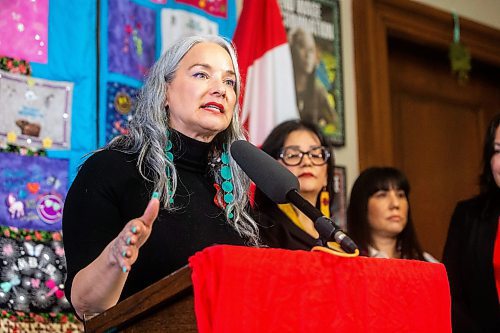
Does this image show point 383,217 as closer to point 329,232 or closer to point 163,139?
point 163,139

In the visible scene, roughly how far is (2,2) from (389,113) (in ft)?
6.79

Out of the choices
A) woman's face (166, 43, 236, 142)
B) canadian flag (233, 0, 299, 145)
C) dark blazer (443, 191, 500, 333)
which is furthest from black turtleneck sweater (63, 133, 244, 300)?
canadian flag (233, 0, 299, 145)

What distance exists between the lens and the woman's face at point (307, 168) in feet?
8.69

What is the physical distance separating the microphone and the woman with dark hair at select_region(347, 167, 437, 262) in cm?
146

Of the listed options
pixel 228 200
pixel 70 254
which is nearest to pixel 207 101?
pixel 228 200

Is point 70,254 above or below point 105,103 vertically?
below

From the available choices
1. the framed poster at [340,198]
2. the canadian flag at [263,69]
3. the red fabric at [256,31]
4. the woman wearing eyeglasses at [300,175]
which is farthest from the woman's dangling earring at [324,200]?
the framed poster at [340,198]

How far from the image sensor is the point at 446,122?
438 cm

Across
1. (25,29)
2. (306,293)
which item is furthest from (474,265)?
(25,29)

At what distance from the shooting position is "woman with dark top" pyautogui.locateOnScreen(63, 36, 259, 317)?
1.53 meters

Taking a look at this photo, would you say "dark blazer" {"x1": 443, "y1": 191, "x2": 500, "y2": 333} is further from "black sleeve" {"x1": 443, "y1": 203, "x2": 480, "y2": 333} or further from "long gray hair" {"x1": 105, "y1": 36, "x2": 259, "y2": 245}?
"long gray hair" {"x1": 105, "y1": 36, "x2": 259, "y2": 245}

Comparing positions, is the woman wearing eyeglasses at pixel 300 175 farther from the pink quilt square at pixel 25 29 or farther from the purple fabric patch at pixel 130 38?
the pink quilt square at pixel 25 29

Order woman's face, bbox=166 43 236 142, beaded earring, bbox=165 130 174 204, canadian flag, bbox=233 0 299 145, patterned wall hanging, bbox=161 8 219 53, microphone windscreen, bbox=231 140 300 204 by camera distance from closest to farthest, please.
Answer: microphone windscreen, bbox=231 140 300 204 < beaded earring, bbox=165 130 174 204 < woman's face, bbox=166 43 236 142 < patterned wall hanging, bbox=161 8 219 53 < canadian flag, bbox=233 0 299 145

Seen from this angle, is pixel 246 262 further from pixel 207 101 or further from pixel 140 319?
pixel 207 101
